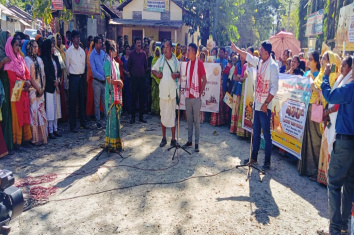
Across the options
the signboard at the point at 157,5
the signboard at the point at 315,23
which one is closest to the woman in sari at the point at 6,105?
the signboard at the point at 315,23

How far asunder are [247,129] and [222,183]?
8.82 feet

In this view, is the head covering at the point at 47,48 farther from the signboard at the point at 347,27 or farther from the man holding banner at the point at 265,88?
the signboard at the point at 347,27

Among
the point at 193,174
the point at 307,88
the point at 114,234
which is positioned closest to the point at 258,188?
the point at 193,174

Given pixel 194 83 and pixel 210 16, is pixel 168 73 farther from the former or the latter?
pixel 210 16

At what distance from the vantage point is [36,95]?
21.0ft

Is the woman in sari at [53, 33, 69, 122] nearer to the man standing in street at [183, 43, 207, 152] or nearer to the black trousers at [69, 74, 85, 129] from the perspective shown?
the black trousers at [69, 74, 85, 129]

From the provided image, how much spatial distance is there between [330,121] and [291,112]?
72.6 inches

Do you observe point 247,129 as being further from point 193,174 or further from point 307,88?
point 193,174

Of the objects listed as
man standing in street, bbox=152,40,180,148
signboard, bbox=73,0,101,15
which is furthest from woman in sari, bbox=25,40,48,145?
signboard, bbox=73,0,101,15

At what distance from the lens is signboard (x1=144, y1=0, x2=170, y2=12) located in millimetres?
28344

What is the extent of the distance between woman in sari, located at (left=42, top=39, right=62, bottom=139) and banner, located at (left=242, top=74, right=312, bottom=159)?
4864mm

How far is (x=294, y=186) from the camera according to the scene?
4949 mm

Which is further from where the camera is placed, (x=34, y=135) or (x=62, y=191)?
(x=34, y=135)

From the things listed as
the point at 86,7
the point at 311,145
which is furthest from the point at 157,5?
the point at 311,145
